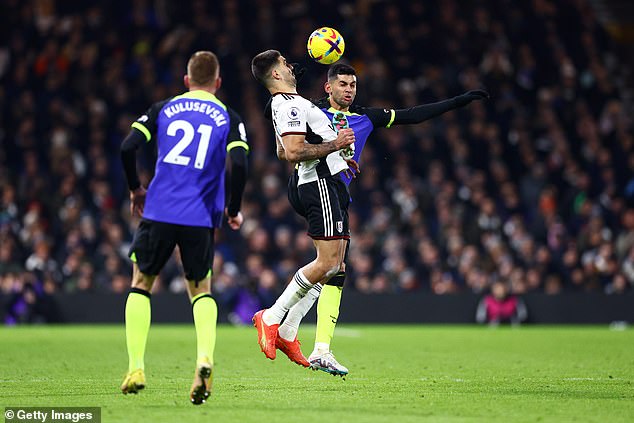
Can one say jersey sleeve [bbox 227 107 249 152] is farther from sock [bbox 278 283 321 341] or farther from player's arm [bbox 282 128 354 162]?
sock [bbox 278 283 321 341]

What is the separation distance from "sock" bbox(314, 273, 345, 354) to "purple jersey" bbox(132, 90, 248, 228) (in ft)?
6.99

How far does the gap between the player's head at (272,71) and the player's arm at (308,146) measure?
48 centimetres

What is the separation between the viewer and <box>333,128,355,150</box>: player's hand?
837 cm

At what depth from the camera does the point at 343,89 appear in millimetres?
9062

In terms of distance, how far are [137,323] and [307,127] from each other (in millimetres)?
2427

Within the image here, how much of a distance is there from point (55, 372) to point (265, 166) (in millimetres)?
10816

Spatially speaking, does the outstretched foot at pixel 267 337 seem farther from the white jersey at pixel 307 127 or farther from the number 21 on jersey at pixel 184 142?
the number 21 on jersey at pixel 184 142

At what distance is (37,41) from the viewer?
2080 centimetres

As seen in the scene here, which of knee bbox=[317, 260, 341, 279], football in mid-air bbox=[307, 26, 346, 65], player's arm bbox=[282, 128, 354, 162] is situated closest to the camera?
player's arm bbox=[282, 128, 354, 162]

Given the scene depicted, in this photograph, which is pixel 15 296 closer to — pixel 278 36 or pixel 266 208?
pixel 266 208

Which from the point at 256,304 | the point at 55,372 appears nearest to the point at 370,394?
the point at 55,372

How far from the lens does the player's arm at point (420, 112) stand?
28.8 ft

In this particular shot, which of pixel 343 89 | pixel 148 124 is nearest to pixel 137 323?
pixel 148 124

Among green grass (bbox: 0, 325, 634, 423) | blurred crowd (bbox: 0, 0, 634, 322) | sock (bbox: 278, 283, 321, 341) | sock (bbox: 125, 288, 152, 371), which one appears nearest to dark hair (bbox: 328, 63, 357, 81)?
sock (bbox: 278, 283, 321, 341)
